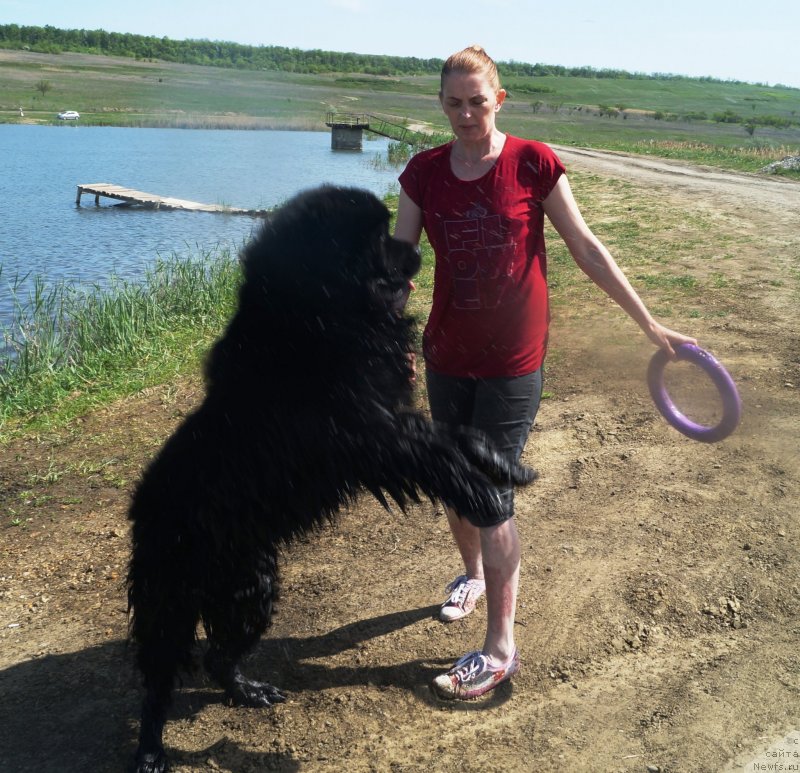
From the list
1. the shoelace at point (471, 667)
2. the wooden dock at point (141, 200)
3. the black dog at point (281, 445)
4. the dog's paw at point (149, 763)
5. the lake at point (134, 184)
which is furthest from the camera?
the wooden dock at point (141, 200)

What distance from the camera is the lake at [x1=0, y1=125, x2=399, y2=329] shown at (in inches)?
645

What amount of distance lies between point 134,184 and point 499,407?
29.4 metres

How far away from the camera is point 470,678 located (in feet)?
10.6

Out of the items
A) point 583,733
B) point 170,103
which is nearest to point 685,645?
point 583,733

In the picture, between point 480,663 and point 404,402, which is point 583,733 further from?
point 404,402

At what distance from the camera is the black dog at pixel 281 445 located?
2.80 metres

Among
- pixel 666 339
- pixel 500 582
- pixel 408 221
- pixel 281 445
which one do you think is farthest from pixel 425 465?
pixel 666 339

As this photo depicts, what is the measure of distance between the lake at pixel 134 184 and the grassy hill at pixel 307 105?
11.0 feet

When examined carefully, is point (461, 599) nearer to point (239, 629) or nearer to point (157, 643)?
point (239, 629)

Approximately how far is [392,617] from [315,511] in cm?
111

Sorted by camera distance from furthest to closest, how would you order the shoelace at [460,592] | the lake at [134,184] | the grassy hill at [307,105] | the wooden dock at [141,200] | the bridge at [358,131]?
1. the grassy hill at [307,105]
2. the bridge at [358,131]
3. the wooden dock at [141,200]
4. the lake at [134,184]
5. the shoelace at [460,592]

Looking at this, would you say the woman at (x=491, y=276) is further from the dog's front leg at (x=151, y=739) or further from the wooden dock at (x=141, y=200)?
the wooden dock at (x=141, y=200)

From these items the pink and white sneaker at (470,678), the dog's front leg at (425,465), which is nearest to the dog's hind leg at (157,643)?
the dog's front leg at (425,465)

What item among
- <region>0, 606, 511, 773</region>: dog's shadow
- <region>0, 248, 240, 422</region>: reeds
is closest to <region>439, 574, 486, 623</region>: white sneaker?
Answer: <region>0, 606, 511, 773</region>: dog's shadow
